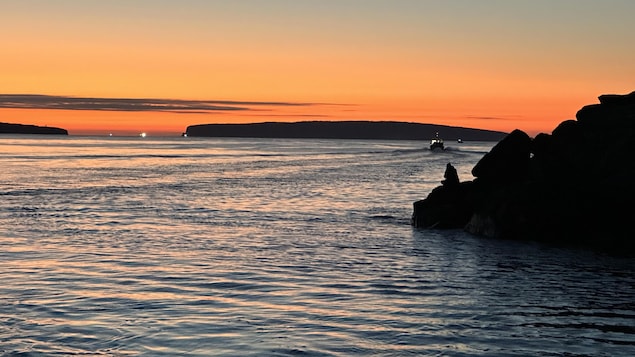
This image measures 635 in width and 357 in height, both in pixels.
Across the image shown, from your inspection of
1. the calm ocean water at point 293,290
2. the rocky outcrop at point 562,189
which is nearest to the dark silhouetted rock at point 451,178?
the rocky outcrop at point 562,189

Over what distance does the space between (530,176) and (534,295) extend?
523 inches

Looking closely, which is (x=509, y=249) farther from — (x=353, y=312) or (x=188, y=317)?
(x=188, y=317)

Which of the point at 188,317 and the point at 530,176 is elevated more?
the point at 530,176

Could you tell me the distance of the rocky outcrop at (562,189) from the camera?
2688 centimetres

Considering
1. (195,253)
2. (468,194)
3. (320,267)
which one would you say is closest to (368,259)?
(320,267)

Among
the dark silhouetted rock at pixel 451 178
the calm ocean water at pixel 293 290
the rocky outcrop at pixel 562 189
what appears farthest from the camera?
the dark silhouetted rock at pixel 451 178

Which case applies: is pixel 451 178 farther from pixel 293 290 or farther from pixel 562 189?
pixel 293 290

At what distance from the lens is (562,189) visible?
28109mm

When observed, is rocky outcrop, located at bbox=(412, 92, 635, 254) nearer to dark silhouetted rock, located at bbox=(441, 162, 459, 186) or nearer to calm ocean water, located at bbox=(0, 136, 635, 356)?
dark silhouetted rock, located at bbox=(441, 162, 459, 186)

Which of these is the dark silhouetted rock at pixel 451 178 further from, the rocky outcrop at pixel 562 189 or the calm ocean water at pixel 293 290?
the calm ocean water at pixel 293 290

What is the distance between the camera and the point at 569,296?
57.1 feet

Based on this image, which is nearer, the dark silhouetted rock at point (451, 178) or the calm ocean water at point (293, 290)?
the calm ocean water at point (293, 290)

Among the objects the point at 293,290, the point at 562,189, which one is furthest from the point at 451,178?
the point at 293,290

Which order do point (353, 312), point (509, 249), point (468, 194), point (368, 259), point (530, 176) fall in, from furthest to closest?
point (468, 194)
point (530, 176)
point (509, 249)
point (368, 259)
point (353, 312)
